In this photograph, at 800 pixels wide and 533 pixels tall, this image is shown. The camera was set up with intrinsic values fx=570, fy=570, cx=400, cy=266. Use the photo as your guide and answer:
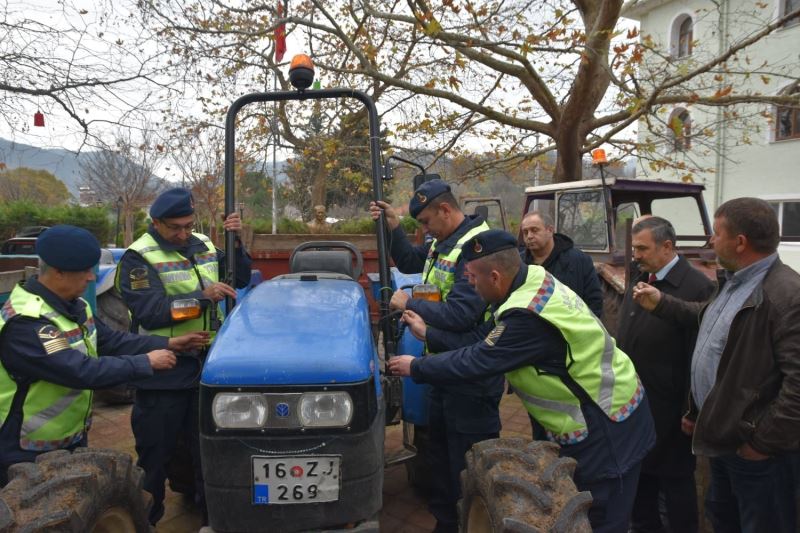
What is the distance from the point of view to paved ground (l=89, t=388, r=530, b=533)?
10.5 ft

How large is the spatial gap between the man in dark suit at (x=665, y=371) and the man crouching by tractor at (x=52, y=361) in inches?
93.4

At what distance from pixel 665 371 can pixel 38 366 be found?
9.41 feet

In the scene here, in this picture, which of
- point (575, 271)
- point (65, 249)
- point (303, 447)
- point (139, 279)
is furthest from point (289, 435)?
point (575, 271)

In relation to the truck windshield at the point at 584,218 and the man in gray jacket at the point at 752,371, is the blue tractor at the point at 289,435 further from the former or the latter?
the truck windshield at the point at 584,218

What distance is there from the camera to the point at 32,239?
580cm

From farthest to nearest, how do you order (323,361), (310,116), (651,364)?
(310,116)
(651,364)
(323,361)

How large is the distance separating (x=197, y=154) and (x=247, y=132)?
11.6 metres

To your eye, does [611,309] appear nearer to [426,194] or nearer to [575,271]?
[575,271]

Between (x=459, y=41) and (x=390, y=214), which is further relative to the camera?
(x=459, y=41)

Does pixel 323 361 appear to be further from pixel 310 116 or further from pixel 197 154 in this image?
pixel 197 154

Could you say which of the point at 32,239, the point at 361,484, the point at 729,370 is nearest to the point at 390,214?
the point at 361,484

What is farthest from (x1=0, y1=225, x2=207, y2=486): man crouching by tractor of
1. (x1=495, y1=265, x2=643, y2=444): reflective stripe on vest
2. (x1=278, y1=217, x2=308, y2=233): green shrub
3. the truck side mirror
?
Answer: (x1=278, y1=217, x2=308, y2=233): green shrub

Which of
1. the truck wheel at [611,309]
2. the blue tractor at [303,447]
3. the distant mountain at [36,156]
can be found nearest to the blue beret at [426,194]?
the blue tractor at [303,447]

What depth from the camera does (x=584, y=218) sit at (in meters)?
5.77
